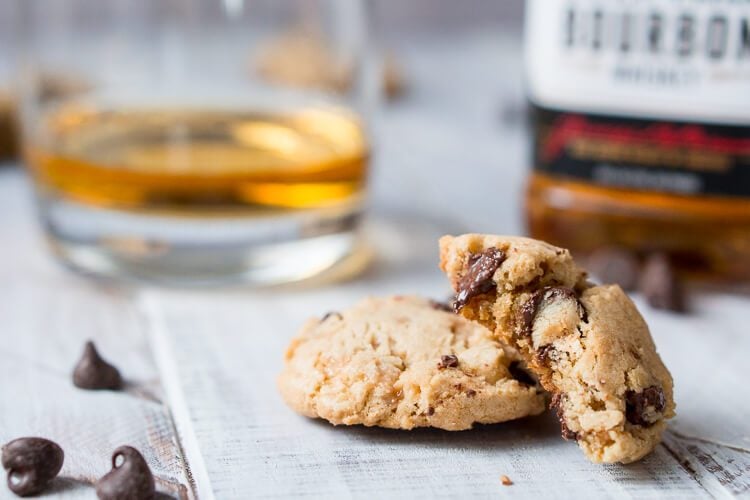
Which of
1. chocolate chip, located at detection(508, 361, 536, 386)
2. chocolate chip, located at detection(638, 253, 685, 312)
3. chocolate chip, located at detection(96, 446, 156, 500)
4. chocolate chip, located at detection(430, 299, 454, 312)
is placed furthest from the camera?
chocolate chip, located at detection(638, 253, 685, 312)

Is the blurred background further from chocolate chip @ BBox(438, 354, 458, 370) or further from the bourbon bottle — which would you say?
chocolate chip @ BBox(438, 354, 458, 370)

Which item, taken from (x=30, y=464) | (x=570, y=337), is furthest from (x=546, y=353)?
(x=30, y=464)

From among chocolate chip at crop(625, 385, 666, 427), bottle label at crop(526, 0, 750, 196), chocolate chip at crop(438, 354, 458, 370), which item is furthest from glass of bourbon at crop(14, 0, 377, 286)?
chocolate chip at crop(625, 385, 666, 427)

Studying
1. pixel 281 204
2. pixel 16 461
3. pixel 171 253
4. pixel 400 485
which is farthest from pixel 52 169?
pixel 400 485

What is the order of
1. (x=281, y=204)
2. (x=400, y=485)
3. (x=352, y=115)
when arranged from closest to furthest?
(x=400, y=485) → (x=281, y=204) → (x=352, y=115)

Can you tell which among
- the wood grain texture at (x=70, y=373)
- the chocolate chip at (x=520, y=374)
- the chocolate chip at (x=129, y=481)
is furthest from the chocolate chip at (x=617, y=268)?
the chocolate chip at (x=129, y=481)

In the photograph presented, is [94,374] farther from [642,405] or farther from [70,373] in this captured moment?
[642,405]

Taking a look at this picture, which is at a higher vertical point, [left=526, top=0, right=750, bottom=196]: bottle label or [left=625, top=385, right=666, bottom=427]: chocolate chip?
[left=526, top=0, right=750, bottom=196]: bottle label

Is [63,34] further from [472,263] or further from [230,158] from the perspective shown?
[472,263]
